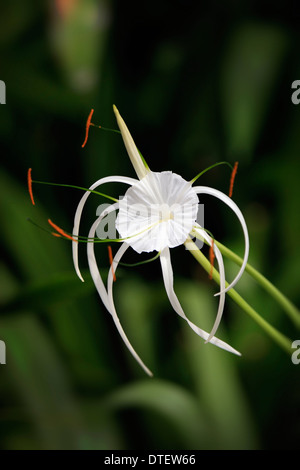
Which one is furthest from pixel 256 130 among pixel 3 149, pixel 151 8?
pixel 3 149

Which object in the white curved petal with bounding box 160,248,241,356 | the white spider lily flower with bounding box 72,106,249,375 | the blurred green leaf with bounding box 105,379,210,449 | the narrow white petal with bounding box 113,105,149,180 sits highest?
the narrow white petal with bounding box 113,105,149,180

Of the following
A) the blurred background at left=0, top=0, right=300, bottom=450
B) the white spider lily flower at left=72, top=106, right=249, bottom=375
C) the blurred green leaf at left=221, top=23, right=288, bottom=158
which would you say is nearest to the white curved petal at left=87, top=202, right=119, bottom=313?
the white spider lily flower at left=72, top=106, right=249, bottom=375

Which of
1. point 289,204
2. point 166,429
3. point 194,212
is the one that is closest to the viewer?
point 194,212

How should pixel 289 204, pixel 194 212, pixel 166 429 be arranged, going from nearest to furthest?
pixel 194 212
pixel 166 429
pixel 289 204

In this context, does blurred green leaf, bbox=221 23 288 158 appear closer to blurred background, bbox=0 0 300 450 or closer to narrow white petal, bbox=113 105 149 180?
blurred background, bbox=0 0 300 450

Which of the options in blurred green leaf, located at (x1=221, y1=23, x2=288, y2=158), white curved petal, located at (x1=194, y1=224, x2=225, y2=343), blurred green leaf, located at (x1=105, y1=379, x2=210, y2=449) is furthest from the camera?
blurred green leaf, located at (x1=221, y1=23, x2=288, y2=158)

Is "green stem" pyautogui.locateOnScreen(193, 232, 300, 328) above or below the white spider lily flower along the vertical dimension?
below

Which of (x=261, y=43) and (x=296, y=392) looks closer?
(x=296, y=392)

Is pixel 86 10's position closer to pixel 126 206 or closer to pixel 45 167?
pixel 45 167

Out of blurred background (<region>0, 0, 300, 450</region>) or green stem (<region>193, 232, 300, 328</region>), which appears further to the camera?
blurred background (<region>0, 0, 300, 450</region>)
